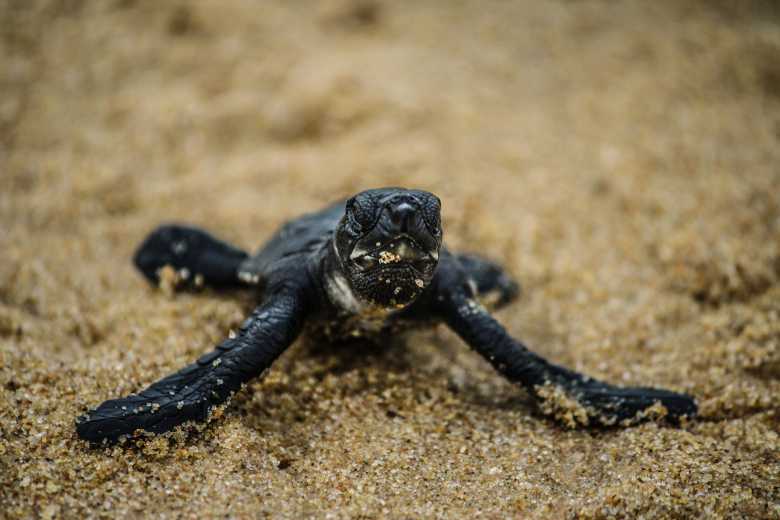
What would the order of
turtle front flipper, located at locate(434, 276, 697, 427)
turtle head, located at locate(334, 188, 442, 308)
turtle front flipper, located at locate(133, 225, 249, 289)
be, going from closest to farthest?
turtle head, located at locate(334, 188, 442, 308) → turtle front flipper, located at locate(434, 276, 697, 427) → turtle front flipper, located at locate(133, 225, 249, 289)

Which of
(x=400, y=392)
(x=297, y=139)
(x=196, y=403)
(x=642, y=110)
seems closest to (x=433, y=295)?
(x=400, y=392)

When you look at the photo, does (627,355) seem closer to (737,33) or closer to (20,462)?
(20,462)

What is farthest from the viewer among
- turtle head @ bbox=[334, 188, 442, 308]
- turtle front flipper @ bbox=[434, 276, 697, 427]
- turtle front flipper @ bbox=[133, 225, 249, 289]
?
turtle front flipper @ bbox=[133, 225, 249, 289]

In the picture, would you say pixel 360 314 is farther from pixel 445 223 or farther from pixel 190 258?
pixel 445 223

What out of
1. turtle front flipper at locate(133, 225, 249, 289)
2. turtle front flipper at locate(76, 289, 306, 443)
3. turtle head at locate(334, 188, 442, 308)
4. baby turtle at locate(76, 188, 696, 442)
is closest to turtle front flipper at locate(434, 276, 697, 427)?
baby turtle at locate(76, 188, 696, 442)

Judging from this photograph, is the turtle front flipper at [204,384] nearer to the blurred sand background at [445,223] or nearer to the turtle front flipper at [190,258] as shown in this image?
the blurred sand background at [445,223]

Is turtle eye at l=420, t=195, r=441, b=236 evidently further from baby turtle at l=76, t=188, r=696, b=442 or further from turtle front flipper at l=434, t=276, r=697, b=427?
turtle front flipper at l=434, t=276, r=697, b=427
